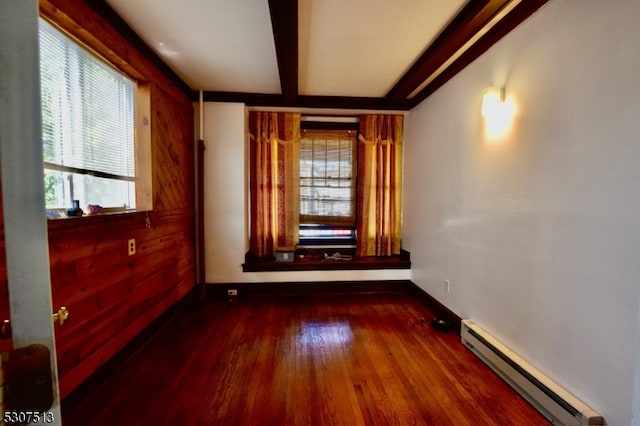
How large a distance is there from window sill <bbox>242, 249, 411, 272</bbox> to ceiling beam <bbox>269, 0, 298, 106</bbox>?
6.70ft

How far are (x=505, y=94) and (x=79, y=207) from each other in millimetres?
2908

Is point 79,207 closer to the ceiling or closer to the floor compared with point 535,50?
closer to the floor

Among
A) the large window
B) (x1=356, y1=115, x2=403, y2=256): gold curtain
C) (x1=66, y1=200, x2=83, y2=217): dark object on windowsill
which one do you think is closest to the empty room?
(x1=66, y1=200, x2=83, y2=217): dark object on windowsill

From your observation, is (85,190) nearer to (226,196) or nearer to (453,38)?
(226,196)

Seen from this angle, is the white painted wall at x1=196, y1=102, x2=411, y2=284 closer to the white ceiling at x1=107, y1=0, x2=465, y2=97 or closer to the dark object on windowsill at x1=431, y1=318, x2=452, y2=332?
the white ceiling at x1=107, y1=0, x2=465, y2=97

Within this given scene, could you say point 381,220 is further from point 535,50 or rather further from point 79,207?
point 79,207

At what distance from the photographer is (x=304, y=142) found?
3.75 meters

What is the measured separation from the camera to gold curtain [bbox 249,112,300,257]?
3.51 meters

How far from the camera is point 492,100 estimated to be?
1953 millimetres

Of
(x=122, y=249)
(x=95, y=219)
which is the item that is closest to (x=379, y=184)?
(x=122, y=249)

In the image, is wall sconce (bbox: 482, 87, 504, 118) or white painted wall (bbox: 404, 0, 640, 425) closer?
white painted wall (bbox: 404, 0, 640, 425)

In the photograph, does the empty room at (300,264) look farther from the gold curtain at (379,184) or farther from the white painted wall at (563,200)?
the gold curtain at (379,184)

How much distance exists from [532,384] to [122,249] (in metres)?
2.83

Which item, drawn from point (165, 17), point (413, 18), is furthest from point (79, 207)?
point (413, 18)
